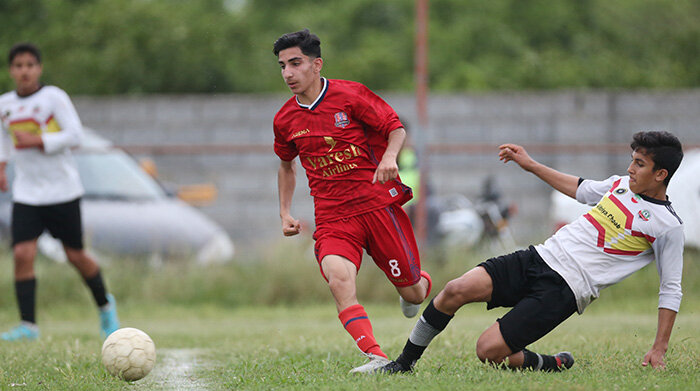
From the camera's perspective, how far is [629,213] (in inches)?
201

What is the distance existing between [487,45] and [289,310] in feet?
50.0

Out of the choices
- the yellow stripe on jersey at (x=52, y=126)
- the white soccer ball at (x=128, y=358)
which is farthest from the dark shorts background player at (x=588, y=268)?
the yellow stripe on jersey at (x=52, y=126)

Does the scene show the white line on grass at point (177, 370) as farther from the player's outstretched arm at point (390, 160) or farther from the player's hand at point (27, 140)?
the player's hand at point (27, 140)

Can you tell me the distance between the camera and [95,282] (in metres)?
7.98

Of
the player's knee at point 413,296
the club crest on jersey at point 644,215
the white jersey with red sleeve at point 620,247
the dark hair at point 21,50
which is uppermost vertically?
the dark hair at point 21,50

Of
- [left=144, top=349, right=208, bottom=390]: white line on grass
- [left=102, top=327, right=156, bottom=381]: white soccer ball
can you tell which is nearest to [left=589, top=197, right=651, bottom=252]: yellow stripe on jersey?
[left=144, top=349, right=208, bottom=390]: white line on grass

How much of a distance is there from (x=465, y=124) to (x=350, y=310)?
12.2 metres

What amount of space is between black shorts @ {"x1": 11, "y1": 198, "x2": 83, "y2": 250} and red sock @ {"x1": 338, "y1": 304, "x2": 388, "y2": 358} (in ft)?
11.6

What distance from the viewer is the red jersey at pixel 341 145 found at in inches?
228

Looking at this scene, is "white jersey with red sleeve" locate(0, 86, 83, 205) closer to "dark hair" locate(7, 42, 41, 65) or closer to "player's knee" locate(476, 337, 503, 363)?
"dark hair" locate(7, 42, 41, 65)

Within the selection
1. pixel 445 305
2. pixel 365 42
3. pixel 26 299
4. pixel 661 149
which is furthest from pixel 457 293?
pixel 365 42

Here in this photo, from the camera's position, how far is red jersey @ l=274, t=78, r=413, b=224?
5.79 metres

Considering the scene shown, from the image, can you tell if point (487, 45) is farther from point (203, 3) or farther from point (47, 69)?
point (47, 69)

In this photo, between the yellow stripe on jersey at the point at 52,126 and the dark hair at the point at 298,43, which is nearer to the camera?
the dark hair at the point at 298,43
